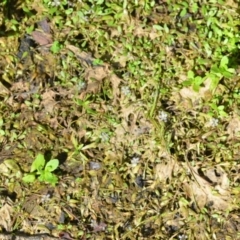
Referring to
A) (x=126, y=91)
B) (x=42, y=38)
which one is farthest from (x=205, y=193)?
(x=42, y=38)

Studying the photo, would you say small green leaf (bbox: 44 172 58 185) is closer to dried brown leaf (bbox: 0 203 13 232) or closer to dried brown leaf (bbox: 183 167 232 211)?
dried brown leaf (bbox: 0 203 13 232)

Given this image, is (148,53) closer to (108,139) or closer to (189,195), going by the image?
(108,139)

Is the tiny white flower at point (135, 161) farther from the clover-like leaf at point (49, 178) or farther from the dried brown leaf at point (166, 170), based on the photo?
the clover-like leaf at point (49, 178)

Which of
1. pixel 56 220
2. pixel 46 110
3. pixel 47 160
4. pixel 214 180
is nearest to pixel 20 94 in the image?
pixel 46 110

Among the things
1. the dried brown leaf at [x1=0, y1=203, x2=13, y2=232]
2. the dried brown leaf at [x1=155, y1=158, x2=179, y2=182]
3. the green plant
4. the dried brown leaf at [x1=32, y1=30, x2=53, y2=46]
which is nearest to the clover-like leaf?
the green plant

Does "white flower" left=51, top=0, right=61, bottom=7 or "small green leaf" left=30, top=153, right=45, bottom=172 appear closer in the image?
"small green leaf" left=30, top=153, right=45, bottom=172

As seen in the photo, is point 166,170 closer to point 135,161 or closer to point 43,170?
point 135,161

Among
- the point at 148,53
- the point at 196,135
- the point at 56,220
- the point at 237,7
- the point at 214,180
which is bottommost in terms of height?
the point at 56,220
